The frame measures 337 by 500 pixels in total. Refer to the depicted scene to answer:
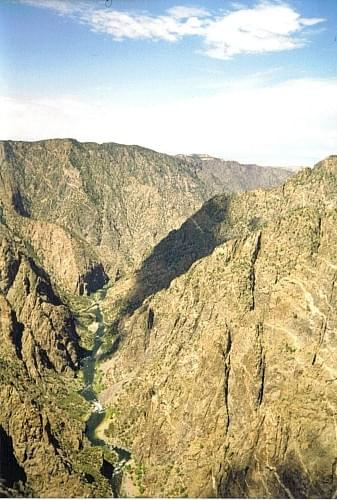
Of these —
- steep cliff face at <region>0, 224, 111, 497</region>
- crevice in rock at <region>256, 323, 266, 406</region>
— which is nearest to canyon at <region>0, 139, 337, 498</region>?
crevice in rock at <region>256, 323, 266, 406</region>

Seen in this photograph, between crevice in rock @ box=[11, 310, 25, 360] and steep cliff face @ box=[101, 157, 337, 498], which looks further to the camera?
crevice in rock @ box=[11, 310, 25, 360]

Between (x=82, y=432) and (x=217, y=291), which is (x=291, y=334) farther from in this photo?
(x=82, y=432)

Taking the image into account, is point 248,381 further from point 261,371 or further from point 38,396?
point 38,396

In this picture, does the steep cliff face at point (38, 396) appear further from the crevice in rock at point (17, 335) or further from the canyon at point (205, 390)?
the canyon at point (205, 390)

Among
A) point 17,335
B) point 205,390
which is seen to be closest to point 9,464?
point 205,390

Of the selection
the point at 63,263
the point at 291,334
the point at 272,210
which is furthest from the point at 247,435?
the point at 63,263

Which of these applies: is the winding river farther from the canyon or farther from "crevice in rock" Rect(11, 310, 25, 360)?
"crevice in rock" Rect(11, 310, 25, 360)

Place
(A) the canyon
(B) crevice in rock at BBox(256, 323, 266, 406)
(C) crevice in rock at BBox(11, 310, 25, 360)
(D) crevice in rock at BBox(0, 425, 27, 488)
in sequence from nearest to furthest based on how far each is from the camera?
(D) crevice in rock at BBox(0, 425, 27, 488) < (A) the canyon < (B) crevice in rock at BBox(256, 323, 266, 406) < (C) crevice in rock at BBox(11, 310, 25, 360)
